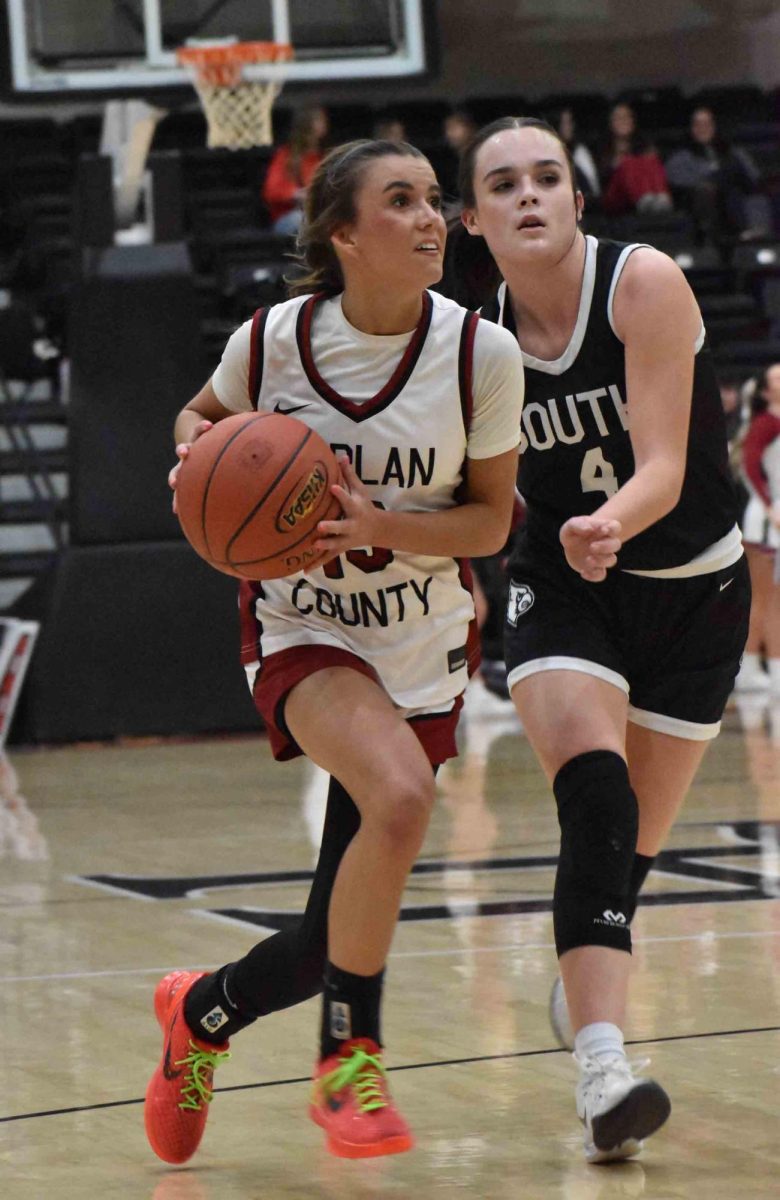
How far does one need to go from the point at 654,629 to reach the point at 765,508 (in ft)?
25.2

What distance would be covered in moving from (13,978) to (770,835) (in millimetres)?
2843

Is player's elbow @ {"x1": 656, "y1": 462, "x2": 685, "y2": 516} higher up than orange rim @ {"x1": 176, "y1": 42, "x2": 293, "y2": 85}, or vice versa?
orange rim @ {"x1": 176, "y1": 42, "x2": 293, "y2": 85}

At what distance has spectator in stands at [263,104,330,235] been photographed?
12922 millimetres

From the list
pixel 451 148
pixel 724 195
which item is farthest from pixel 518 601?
pixel 724 195

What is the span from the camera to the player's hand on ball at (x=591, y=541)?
2.96 m

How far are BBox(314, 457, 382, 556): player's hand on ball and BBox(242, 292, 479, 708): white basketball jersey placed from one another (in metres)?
0.17

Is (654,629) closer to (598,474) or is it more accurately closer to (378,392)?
(598,474)

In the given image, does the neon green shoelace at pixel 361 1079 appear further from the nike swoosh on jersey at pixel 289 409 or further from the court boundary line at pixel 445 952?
the court boundary line at pixel 445 952

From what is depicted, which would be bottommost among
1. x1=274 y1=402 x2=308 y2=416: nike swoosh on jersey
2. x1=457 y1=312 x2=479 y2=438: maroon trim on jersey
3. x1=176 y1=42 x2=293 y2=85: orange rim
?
x1=274 y1=402 x2=308 y2=416: nike swoosh on jersey

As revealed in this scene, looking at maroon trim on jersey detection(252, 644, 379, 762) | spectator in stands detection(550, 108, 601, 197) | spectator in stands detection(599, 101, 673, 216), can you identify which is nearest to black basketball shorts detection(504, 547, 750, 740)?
maroon trim on jersey detection(252, 644, 379, 762)

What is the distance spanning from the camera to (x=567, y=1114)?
11.0 ft

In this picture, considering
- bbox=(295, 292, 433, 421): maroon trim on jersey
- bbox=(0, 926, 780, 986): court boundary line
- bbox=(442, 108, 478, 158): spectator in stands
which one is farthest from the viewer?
bbox=(442, 108, 478, 158): spectator in stands

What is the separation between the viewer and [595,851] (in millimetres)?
3176

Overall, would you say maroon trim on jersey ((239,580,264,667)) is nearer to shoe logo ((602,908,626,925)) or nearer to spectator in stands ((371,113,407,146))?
shoe logo ((602,908,626,925))
